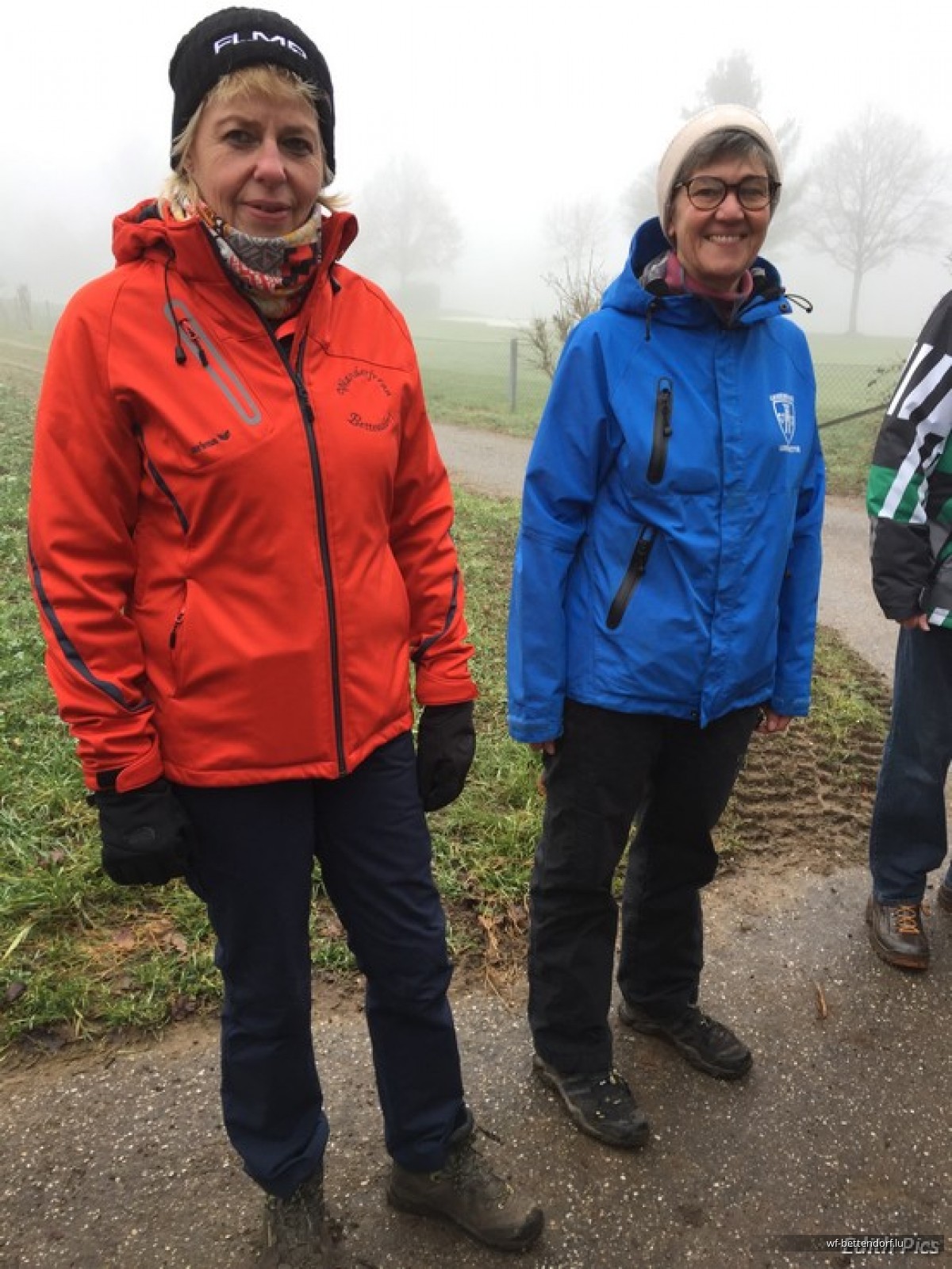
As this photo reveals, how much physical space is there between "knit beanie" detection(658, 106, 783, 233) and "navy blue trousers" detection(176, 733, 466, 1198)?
132 centimetres

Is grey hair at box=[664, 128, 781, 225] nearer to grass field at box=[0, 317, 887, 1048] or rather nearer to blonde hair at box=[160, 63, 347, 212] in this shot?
blonde hair at box=[160, 63, 347, 212]

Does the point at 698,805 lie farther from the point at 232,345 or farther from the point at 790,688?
the point at 232,345

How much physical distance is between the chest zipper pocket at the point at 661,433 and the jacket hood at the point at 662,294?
0.16 m

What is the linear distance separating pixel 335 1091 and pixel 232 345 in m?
1.82

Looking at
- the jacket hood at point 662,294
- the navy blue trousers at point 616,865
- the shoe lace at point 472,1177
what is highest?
the jacket hood at point 662,294

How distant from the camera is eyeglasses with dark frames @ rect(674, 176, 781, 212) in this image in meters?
1.91

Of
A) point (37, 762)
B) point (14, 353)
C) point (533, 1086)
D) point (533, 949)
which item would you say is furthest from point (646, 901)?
point (14, 353)

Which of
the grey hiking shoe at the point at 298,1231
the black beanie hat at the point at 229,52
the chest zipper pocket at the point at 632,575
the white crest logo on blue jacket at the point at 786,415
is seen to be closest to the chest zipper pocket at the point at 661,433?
A: the chest zipper pocket at the point at 632,575

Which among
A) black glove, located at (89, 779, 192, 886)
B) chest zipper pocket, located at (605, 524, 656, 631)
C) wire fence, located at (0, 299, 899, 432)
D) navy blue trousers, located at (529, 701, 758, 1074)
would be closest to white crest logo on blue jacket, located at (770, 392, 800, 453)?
chest zipper pocket, located at (605, 524, 656, 631)

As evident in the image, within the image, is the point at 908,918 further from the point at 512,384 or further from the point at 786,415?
the point at 512,384

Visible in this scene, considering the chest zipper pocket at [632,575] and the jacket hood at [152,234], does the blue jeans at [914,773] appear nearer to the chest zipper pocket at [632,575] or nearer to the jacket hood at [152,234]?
the chest zipper pocket at [632,575]

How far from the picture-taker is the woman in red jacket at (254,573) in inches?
59.7

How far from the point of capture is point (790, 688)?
7.50 feet

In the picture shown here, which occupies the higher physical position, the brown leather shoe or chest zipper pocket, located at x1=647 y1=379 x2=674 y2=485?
chest zipper pocket, located at x1=647 y1=379 x2=674 y2=485
